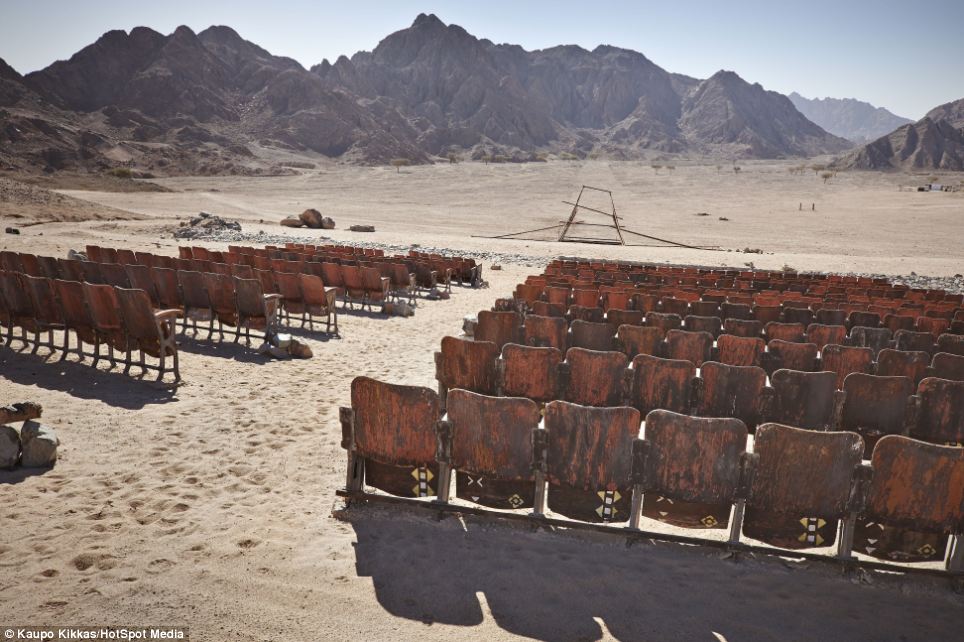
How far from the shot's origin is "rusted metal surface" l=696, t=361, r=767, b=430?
15.5 feet

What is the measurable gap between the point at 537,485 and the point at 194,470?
252 cm

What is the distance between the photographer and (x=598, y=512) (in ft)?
11.8

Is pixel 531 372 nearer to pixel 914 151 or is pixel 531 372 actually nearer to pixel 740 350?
pixel 740 350

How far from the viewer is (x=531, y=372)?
499 centimetres

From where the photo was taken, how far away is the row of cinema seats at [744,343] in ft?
18.5

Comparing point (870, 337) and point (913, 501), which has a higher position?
point (870, 337)

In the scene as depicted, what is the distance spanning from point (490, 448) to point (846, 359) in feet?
13.2

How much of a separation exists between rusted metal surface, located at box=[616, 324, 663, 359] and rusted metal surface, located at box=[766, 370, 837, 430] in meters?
1.67

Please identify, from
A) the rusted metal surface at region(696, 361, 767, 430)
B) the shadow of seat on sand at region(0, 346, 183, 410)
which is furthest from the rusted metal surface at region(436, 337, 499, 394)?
the shadow of seat on sand at region(0, 346, 183, 410)

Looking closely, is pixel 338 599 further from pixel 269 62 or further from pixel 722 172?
pixel 269 62

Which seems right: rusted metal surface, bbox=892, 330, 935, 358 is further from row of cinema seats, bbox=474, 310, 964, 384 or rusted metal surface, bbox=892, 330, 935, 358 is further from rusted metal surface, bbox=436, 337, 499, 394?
rusted metal surface, bbox=436, 337, 499, 394

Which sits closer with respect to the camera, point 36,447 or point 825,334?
point 36,447

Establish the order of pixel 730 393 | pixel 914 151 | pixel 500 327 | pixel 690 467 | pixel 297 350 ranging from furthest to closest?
Result: pixel 914 151
pixel 297 350
pixel 500 327
pixel 730 393
pixel 690 467

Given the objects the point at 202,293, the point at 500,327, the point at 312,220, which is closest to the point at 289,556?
the point at 500,327
